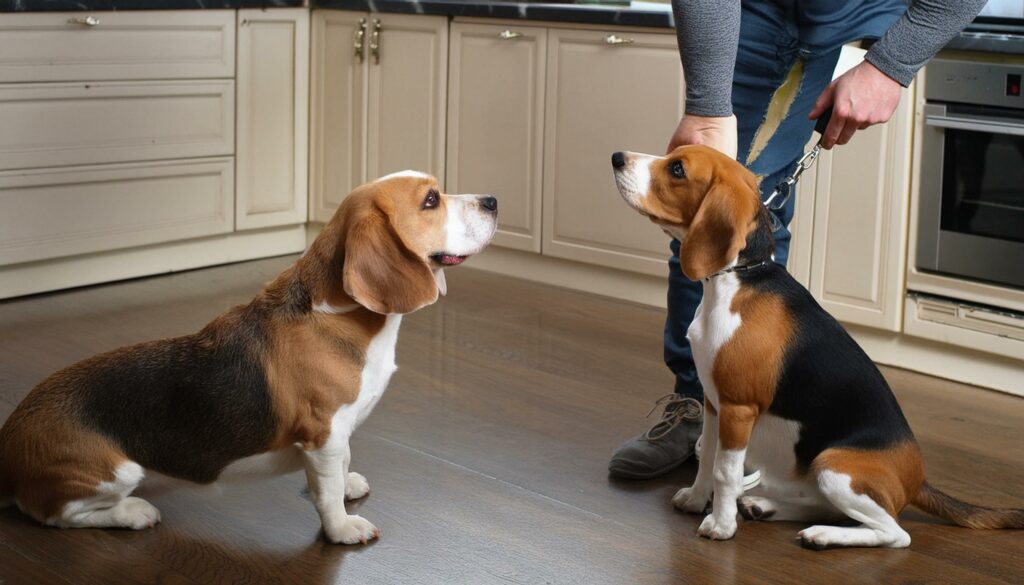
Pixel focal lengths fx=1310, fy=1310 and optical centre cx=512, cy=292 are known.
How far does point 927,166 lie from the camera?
3.53m

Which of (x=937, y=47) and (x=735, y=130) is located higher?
(x=937, y=47)

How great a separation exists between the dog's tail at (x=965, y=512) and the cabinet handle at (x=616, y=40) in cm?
214

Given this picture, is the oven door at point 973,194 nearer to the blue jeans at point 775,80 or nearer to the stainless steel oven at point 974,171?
the stainless steel oven at point 974,171

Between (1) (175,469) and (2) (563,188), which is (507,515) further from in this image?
(2) (563,188)

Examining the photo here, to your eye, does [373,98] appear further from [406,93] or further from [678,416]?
[678,416]

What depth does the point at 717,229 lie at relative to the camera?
2182 millimetres

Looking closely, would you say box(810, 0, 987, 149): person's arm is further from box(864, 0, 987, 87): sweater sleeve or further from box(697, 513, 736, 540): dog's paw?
box(697, 513, 736, 540): dog's paw

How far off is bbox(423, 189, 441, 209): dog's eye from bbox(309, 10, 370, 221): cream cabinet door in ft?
9.09

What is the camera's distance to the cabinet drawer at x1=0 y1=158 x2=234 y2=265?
416 cm

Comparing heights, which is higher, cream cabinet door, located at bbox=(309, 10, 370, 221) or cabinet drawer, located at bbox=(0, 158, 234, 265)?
cream cabinet door, located at bbox=(309, 10, 370, 221)

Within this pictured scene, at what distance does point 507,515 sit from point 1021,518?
0.93 m

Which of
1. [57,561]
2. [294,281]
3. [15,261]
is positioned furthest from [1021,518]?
[15,261]

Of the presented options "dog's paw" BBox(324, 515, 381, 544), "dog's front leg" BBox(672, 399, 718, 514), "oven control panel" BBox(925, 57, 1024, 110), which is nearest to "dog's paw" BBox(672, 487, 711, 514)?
"dog's front leg" BBox(672, 399, 718, 514)

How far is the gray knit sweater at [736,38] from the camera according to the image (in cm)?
227
